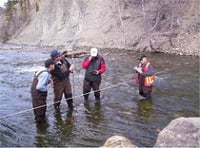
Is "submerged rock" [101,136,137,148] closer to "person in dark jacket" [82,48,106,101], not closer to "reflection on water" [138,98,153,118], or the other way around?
"reflection on water" [138,98,153,118]

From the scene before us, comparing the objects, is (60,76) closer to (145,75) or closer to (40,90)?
(40,90)

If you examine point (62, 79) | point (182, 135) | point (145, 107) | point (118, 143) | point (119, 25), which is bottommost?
point (145, 107)

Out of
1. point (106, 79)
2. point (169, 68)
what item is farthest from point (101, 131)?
point (169, 68)

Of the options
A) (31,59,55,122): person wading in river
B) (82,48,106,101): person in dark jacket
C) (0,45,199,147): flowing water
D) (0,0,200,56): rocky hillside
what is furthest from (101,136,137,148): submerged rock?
(0,0,200,56): rocky hillside

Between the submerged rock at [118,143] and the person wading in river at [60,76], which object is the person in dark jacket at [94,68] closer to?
the person wading in river at [60,76]

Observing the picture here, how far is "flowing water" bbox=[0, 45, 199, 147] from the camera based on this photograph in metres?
9.51

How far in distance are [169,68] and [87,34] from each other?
22.9 meters

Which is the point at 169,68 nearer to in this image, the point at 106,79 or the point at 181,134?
the point at 106,79

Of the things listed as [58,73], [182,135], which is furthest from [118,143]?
[58,73]

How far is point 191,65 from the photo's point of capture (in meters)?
21.5

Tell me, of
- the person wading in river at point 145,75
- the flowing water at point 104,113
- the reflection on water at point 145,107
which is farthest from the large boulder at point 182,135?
the person wading in river at point 145,75

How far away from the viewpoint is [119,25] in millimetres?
39125

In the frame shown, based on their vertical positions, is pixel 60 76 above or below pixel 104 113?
above

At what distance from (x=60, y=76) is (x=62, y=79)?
155 mm
